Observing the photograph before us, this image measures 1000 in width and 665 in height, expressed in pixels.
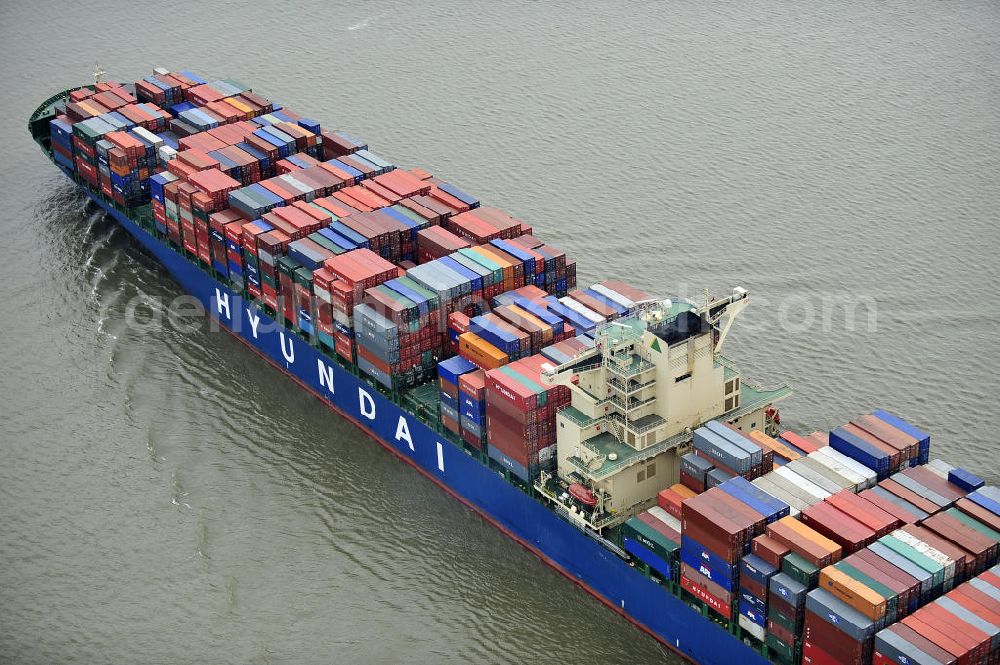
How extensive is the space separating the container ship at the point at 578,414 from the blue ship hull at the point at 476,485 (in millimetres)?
154

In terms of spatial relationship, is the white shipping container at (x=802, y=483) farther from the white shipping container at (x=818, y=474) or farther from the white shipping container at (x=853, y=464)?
the white shipping container at (x=853, y=464)

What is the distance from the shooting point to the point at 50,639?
6334cm

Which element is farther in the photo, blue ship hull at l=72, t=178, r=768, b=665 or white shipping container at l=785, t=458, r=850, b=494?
blue ship hull at l=72, t=178, r=768, b=665

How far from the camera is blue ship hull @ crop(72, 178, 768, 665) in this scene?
5925 cm

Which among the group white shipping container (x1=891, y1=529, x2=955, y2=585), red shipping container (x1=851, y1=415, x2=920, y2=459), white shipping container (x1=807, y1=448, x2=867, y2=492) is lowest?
white shipping container (x1=807, y1=448, x2=867, y2=492)

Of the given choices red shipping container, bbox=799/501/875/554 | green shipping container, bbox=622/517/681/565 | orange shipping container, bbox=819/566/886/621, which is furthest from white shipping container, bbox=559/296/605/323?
orange shipping container, bbox=819/566/886/621

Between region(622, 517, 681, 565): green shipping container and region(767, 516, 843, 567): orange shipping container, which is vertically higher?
region(767, 516, 843, 567): orange shipping container

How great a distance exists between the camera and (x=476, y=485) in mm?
69375

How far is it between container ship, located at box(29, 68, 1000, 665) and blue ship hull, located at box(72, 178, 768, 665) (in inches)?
6.0

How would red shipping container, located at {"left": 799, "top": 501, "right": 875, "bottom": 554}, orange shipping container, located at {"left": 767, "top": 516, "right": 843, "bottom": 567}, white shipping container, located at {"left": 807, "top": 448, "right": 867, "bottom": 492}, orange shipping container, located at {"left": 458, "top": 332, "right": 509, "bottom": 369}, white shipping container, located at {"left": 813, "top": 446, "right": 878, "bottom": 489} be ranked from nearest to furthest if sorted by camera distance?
orange shipping container, located at {"left": 767, "top": 516, "right": 843, "bottom": 567} → red shipping container, located at {"left": 799, "top": 501, "right": 875, "bottom": 554} → white shipping container, located at {"left": 807, "top": 448, "right": 867, "bottom": 492} → white shipping container, located at {"left": 813, "top": 446, "right": 878, "bottom": 489} → orange shipping container, located at {"left": 458, "top": 332, "right": 509, "bottom": 369}

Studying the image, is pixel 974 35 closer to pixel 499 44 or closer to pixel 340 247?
pixel 499 44

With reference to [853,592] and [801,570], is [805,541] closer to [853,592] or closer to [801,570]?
[801,570]

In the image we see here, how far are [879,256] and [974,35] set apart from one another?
38.8 metres

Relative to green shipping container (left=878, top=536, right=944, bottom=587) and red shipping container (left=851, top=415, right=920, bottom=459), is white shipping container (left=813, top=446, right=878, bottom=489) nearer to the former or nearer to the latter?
red shipping container (left=851, top=415, right=920, bottom=459)
